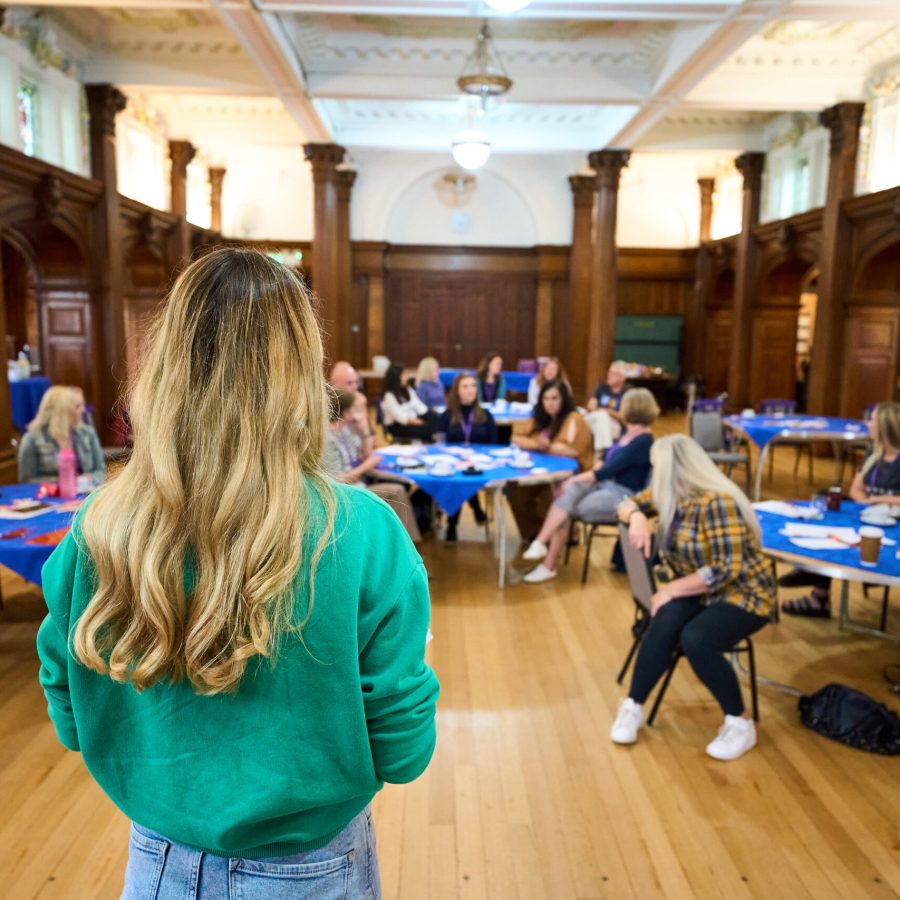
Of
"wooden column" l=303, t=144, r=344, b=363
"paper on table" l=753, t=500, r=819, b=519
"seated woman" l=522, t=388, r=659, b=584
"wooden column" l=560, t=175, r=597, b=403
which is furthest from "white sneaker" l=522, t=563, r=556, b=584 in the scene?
"wooden column" l=560, t=175, r=597, b=403

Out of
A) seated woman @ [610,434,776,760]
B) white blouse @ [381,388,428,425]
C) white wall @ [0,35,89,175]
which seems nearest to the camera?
seated woman @ [610,434,776,760]

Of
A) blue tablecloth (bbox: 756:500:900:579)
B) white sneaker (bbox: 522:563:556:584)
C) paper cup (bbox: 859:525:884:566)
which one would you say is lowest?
white sneaker (bbox: 522:563:556:584)

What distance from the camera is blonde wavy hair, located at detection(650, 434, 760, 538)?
129 inches

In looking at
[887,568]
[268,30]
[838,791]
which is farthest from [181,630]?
[268,30]

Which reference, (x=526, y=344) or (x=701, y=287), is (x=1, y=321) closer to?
(x=526, y=344)

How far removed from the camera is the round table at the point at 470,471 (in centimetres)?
527

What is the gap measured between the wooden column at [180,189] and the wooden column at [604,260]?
6467 millimetres

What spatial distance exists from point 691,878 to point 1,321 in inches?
→ 296

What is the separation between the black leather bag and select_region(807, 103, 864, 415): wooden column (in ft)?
26.3

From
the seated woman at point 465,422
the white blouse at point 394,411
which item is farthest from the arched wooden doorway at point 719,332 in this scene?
the seated woman at point 465,422

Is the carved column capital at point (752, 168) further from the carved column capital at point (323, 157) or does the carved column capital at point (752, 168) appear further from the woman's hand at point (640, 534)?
the woman's hand at point (640, 534)

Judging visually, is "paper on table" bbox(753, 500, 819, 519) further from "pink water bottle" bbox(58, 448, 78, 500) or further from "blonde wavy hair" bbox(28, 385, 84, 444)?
"blonde wavy hair" bbox(28, 385, 84, 444)

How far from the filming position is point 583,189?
15852mm

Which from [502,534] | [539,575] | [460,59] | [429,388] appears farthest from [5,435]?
[460,59]
